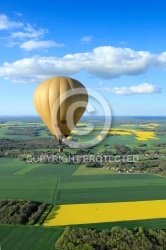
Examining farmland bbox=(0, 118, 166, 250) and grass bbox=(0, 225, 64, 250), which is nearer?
grass bbox=(0, 225, 64, 250)

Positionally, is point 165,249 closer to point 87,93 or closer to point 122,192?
point 87,93

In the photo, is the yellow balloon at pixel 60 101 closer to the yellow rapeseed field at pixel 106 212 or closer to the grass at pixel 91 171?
the yellow rapeseed field at pixel 106 212

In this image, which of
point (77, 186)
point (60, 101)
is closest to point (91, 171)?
point (77, 186)

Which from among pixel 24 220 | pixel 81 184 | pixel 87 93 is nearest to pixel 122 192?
pixel 81 184

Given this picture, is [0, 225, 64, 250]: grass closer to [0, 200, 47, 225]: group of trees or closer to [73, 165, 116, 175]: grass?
[0, 200, 47, 225]: group of trees

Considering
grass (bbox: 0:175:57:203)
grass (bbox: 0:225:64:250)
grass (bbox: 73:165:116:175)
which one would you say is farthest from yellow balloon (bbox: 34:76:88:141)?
grass (bbox: 73:165:116:175)

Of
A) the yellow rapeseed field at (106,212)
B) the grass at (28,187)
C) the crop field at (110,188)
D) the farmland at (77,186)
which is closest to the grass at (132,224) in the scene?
the farmland at (77,186)
